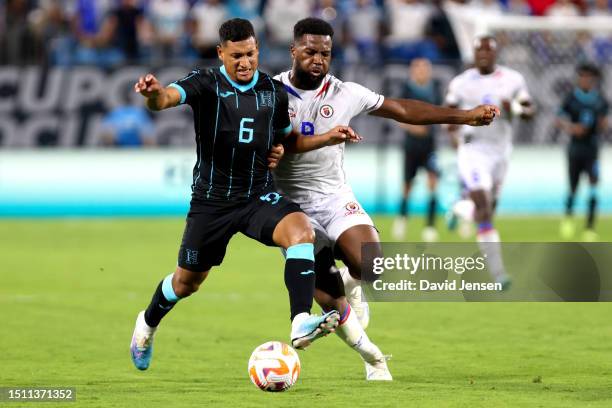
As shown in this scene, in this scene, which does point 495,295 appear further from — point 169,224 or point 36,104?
point 36,104

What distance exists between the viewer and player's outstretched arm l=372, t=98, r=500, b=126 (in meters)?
7.51

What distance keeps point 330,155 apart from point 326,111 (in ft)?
0.94

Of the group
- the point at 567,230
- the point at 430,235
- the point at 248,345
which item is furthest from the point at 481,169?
the point at 567,230

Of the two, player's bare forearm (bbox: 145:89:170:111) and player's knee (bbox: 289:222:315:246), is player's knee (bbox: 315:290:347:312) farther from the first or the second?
player's bare forearm (bbox: 145:89:170:111)

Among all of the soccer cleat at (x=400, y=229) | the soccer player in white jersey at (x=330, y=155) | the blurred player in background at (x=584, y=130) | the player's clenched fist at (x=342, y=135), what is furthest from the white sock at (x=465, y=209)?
the player's clenched fist at (x=342, y=135)

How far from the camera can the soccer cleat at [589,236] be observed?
55.0 ft

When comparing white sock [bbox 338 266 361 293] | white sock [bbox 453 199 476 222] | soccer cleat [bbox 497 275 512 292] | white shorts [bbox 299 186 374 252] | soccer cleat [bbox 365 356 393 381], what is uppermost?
white shorts [bbox 299 186 374 252]

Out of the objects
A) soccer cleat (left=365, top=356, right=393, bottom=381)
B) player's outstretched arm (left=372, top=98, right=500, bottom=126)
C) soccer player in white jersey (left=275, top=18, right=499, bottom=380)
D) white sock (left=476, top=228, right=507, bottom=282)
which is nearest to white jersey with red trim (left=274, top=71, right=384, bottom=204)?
soccer player in white jersey (left=275, top=18, right=499, bottom=380)

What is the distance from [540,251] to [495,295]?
3.68m

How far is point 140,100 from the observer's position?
19.0m

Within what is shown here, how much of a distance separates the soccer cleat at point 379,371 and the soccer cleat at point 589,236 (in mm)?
9748

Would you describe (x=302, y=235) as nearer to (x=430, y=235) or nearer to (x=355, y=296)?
(x=355, y=296)

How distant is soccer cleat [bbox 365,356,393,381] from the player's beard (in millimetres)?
1738

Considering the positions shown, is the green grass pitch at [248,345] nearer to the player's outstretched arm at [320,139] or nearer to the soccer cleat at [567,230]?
the player's outstretched arm at [320,139]
